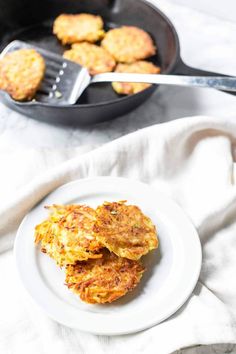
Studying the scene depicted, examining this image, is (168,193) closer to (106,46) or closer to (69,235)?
(69,235)

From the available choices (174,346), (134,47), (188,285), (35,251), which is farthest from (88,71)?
(174,346)

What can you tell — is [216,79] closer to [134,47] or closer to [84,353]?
[134,47]

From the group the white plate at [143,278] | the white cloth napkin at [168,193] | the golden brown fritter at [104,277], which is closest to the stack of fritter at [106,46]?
the white cloth napkin at [168,193]

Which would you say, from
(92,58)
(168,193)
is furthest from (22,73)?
(168,193)

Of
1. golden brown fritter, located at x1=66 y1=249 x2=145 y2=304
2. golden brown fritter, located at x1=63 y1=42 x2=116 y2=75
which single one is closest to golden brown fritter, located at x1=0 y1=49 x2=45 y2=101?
golden brown fritter, located at x1=63 y1=42 x2=116 y2=75

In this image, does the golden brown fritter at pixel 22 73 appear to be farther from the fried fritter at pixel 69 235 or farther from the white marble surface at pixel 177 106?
the fried fritter at pixel 69 235

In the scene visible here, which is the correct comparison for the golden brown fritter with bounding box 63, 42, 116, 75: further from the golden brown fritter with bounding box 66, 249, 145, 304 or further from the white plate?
the golden brown fritter with bounding box 66, 249, 145, 304
